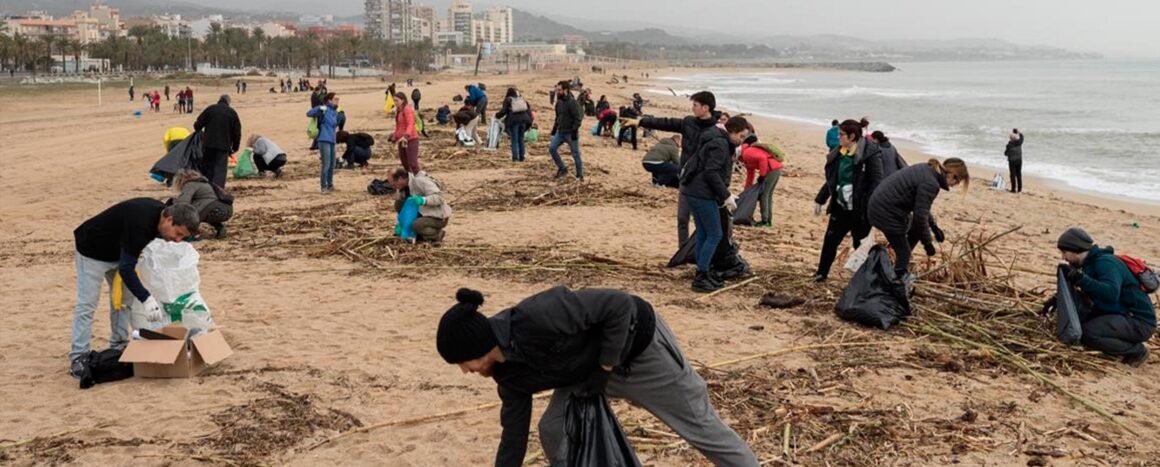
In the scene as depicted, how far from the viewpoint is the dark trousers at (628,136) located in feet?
70.2

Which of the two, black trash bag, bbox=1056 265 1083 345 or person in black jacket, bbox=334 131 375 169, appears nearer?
black trash bag, bbox=1056 265 1083 345

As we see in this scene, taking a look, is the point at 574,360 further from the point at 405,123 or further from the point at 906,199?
the point at 405,123

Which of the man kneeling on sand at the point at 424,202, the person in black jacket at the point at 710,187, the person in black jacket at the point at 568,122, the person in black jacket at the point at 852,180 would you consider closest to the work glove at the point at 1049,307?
the person in black jacket at the point at 852,180

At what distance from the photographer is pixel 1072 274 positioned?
6.68 m

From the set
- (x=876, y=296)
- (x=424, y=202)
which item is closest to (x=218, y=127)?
(x=424, y=202)

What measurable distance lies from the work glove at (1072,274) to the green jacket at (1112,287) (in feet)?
0.13

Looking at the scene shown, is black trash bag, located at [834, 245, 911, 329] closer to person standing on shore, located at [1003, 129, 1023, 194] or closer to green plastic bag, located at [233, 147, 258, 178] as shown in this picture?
green plastic bag, located at [233, 147, 258, 178]

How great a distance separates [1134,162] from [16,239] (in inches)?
1072

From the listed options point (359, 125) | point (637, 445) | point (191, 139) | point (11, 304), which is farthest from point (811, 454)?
point (359, 125)

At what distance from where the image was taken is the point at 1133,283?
21.5 feet

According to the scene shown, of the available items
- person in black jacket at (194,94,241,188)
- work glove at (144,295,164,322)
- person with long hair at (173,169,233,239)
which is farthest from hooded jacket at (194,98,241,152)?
work glove at (144,295,164,322)

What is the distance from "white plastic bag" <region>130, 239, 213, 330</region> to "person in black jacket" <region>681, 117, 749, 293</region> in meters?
4.11

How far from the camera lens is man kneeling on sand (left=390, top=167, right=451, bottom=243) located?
9961 mm

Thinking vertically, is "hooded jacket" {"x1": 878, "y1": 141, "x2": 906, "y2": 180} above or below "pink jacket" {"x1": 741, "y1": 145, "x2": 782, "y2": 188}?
above
